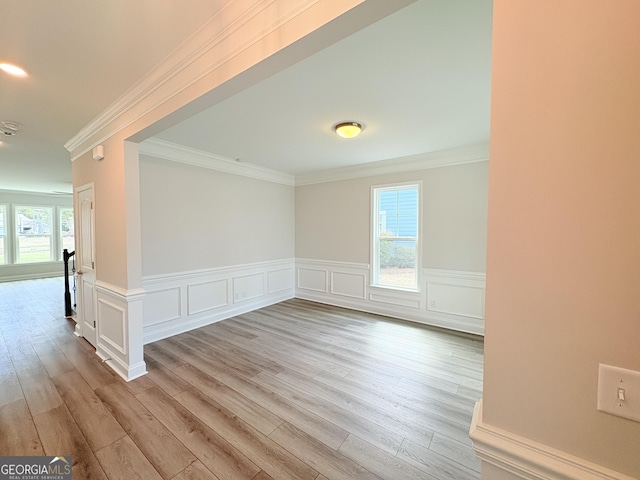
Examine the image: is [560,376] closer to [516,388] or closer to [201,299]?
[516,388]

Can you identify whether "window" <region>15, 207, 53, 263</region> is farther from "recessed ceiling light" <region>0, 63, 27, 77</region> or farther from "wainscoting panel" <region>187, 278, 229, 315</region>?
"recessed ceiling light" <region>0, 63, 27, 77</region>

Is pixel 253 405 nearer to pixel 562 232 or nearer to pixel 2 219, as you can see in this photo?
pixel 562 232

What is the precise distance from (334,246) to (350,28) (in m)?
4.09

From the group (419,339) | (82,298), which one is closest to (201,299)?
(82,298)

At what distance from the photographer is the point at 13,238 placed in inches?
294

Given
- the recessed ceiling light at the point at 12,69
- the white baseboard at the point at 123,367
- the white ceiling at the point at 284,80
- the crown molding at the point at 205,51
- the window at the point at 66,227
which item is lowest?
Answer: the white baseboard at the point at 123,367

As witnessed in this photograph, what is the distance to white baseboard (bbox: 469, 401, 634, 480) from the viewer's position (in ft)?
1.92

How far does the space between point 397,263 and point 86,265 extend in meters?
4.59

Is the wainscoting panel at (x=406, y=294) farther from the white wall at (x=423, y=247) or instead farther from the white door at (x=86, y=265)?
the white door at (x=86, y=265)

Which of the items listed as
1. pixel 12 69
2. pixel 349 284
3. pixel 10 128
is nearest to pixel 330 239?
pixel 349 284

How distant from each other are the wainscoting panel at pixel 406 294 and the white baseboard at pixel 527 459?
3.37 meters

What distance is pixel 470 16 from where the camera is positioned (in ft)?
4.61

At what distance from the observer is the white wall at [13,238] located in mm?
7340

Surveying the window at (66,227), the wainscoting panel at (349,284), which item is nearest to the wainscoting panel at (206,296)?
the wainscoting panel at (349,284)
